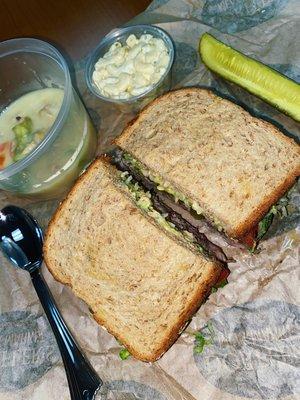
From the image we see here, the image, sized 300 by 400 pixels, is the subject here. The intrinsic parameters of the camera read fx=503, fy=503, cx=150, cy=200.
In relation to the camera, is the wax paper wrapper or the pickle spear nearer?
the wax paper wrapper

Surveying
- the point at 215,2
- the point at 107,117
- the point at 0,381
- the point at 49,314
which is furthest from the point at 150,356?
the point at 215,2

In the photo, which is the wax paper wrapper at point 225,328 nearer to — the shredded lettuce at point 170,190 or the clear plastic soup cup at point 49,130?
the clear plastic soup cup at point 49,130

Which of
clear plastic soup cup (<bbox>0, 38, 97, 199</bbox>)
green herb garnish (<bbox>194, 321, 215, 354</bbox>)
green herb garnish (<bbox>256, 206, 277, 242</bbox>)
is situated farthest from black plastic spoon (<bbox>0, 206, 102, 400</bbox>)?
Answer: green herb garnish (<bbox>256, 206, 277, 242</bbox>)

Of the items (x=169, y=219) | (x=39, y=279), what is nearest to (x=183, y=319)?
(x=169, y=219)

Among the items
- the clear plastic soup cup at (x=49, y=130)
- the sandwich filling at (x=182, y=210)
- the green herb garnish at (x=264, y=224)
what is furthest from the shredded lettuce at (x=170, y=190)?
the clear plastic soup cup at (x=49, y=130)

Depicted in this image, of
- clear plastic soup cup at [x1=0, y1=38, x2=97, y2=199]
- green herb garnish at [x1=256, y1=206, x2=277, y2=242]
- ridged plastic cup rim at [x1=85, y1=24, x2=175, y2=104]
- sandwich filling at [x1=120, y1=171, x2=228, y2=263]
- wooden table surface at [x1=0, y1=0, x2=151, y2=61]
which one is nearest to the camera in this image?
sandwich filling at [x1=120, y1=171, x2=228, y2=263]

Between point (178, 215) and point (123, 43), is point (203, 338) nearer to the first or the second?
point (178, 215)

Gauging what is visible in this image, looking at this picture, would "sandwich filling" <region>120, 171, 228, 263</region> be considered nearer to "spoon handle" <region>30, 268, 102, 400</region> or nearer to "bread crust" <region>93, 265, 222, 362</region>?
"bread crust" <region>93, 265, 222, 362</region>

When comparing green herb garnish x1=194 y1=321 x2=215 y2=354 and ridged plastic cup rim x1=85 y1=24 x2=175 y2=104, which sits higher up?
ridged plastic cup rim x1=85 y1=24 x2=175 y2=104
